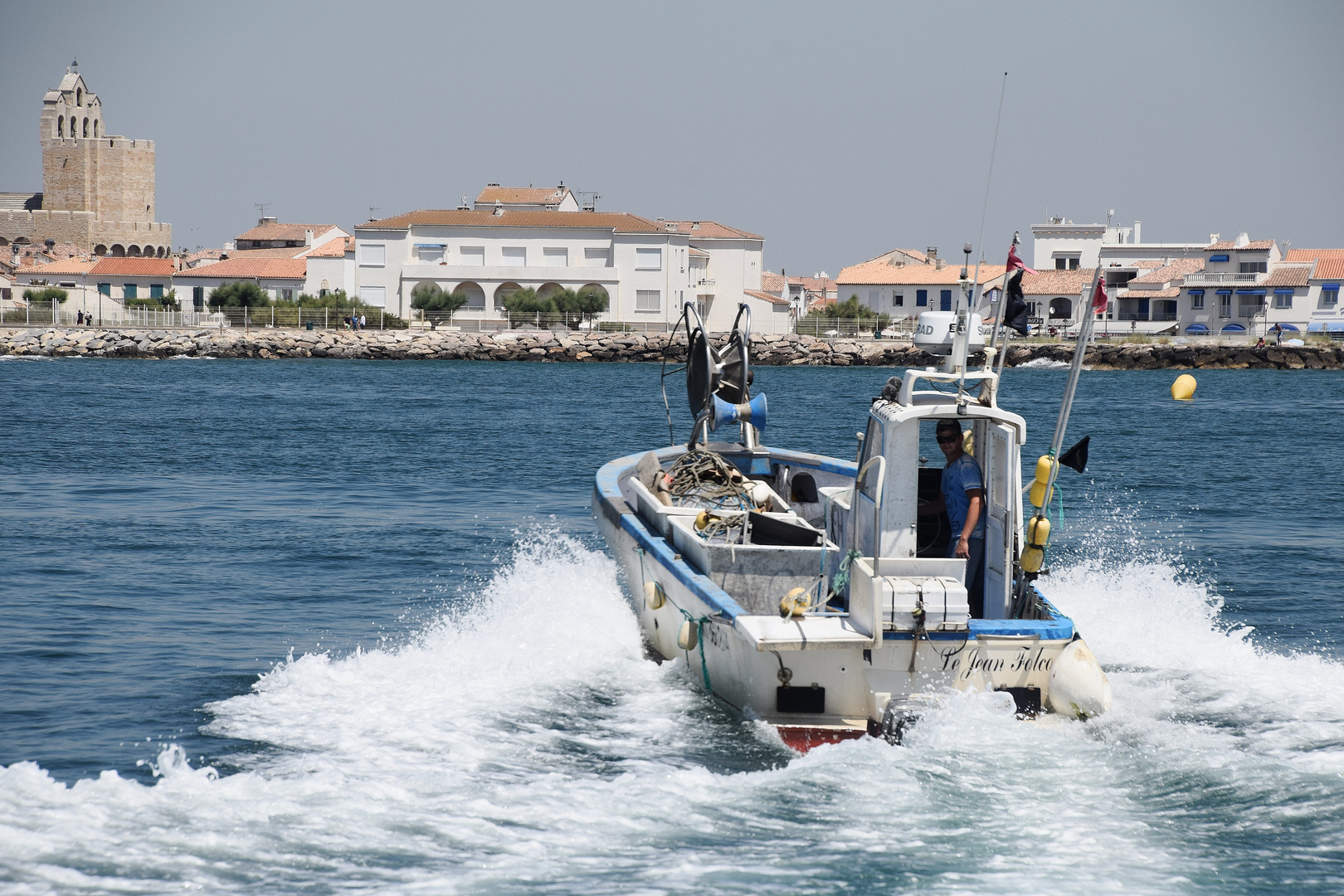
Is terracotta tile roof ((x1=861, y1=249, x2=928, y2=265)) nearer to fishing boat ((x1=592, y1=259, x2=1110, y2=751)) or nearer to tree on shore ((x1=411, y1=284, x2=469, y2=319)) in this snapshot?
tree on shore ((x1=411, y1=284, x2=469, y2=319))

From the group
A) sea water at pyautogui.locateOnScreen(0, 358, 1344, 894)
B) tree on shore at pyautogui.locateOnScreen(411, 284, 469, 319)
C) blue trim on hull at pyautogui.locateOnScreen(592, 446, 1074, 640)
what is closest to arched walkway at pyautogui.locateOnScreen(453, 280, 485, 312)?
tree on shore at pyautogui.locateOnScreen(411, 284, 469, 319)

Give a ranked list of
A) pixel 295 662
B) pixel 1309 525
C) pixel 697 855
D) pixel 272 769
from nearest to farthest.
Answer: pixel 697 855
pixel 272 769
pixel 295 662
pixel 1309 525

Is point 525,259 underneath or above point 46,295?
above

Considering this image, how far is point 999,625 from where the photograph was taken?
7.80 metres

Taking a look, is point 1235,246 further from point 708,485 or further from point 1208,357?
point 708,485

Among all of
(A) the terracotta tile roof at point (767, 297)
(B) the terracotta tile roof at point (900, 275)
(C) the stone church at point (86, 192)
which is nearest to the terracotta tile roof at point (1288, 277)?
(B) the terracotta tile roof at point (900, 275)

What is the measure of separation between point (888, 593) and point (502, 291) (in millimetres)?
75288

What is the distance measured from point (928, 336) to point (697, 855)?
12.9 feet

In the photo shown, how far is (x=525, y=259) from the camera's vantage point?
81125 millimetres

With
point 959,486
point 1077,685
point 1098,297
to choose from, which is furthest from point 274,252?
point 1077,685

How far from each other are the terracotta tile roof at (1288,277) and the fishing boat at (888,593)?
82.2 m

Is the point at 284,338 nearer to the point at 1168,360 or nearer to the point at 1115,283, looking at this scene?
the point at 1168,360

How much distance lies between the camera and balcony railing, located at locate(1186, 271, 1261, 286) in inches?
3337

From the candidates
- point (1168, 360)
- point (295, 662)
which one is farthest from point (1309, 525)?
point (1168, 360)
